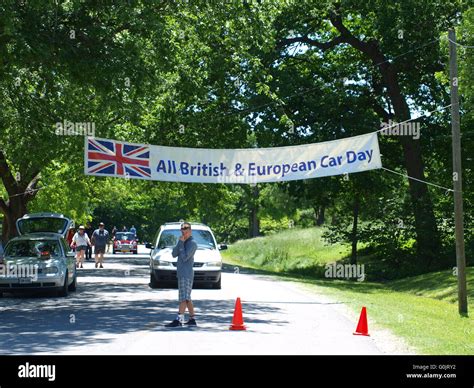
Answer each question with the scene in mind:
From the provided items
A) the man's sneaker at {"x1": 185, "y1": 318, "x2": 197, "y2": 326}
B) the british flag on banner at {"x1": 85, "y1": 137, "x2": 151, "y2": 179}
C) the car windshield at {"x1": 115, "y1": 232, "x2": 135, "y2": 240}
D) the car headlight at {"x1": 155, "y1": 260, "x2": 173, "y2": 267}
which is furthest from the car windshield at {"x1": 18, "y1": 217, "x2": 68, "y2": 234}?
the car windshield at {"x1": 115, "y1": 232, "x2": 135, "y2": 240}

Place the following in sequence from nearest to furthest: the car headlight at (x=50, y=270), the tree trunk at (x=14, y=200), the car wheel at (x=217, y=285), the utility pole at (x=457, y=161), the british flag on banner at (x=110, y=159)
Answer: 1. the utility pole at (x=457, y=161)
2. the car headlight at (x=50, y=270)
3. the british flag on banner at (x=110, y=159)
4. the car wheel at (x=217, y=285)
5. the tree trunk at (x=14, y=200)

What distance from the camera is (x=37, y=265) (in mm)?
20703

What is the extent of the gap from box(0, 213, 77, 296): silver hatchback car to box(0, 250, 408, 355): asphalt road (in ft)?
1.26

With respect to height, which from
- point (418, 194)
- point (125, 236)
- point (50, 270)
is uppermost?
point (418, 194)

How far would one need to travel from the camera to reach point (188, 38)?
22.6m

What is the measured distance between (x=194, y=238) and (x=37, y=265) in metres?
5.34

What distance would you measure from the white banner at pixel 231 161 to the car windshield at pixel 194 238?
5.35ft

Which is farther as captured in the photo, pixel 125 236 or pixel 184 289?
pixel 125 236

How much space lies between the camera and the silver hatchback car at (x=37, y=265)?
67.4 feet

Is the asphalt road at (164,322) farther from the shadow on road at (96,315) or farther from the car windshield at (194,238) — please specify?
the car windshield at (194,238)

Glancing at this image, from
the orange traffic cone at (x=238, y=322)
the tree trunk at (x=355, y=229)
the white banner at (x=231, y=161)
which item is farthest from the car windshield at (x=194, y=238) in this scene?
the tree trunk at (x=355, y=229)

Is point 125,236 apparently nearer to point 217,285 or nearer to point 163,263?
point 217,285

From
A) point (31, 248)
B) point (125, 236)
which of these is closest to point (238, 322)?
point (31, 248)

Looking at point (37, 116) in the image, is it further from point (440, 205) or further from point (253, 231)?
point (253, 231)
